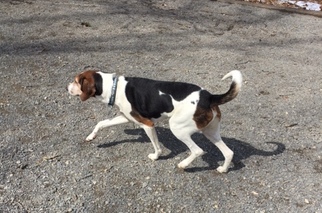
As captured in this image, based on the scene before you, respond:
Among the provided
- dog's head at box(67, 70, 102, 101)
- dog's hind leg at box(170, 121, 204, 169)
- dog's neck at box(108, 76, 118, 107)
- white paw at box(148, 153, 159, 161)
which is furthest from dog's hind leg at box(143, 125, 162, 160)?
dog's head at box(67, 70, 102, 101)

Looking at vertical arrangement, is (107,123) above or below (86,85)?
below

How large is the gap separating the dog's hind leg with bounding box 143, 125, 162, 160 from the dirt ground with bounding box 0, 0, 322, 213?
0.08 meters

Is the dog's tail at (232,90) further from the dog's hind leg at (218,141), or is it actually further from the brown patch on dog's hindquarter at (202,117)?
the dog's hind leg at (218,141)

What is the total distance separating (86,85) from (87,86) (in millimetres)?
12

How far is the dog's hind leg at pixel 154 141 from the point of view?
4.17 m

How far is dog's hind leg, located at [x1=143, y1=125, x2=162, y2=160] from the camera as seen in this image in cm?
417

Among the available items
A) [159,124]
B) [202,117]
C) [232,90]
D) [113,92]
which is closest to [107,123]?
[113,92]

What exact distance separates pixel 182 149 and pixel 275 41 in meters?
3.88

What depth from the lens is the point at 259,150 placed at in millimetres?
4734

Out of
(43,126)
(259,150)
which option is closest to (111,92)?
(43,126)

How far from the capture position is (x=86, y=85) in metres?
4.10

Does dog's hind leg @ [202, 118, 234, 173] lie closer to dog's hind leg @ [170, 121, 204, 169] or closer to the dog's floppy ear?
dog's hind leg @ [170, 121, 204, 169]

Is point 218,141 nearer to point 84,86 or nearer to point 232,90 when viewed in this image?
point 232,90

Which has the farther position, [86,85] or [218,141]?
[218,141]
